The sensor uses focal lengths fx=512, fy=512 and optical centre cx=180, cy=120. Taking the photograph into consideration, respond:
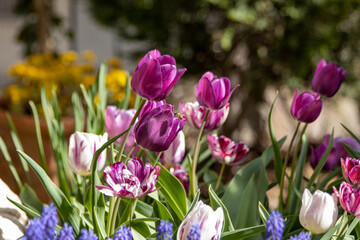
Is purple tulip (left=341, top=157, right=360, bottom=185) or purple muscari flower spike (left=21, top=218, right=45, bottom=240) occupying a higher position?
purple muscari flower spike (left=21, top=218, right=45, bottom=240)

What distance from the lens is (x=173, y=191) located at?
0.63 m

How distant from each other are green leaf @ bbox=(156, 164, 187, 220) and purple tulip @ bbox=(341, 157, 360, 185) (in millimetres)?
193

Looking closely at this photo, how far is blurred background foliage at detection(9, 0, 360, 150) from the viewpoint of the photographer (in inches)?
114

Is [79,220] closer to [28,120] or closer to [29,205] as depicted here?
[29,205]

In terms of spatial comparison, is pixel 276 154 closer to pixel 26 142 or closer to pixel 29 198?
pixel 29 198

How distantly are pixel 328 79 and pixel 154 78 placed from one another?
0.30 metres

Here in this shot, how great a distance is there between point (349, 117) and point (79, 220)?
398cm

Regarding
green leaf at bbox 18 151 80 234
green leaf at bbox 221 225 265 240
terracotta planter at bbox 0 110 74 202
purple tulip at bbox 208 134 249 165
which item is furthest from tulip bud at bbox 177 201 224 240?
terracotta planter at bbox 0 110 74 202

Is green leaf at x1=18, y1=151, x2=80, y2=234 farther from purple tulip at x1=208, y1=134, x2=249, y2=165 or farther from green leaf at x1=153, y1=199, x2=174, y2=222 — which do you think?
purple tulip at x1=208, y1=134, x2=249, y2=165

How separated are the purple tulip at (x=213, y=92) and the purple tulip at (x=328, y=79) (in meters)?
0.17

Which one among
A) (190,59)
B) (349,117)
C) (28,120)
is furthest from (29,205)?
(349,117)

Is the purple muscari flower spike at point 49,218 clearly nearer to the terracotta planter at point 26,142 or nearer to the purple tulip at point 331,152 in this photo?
the purple tulip at point 331,152

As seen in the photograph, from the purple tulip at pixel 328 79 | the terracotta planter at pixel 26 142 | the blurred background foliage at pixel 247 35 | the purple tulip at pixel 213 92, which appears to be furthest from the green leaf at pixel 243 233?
the blurred background foliage at pixel 247 35

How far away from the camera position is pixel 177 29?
3.25 meters
